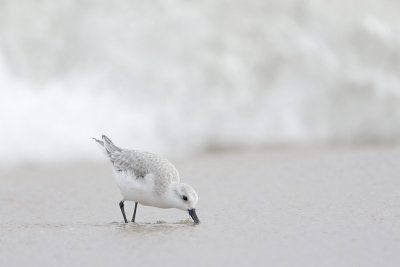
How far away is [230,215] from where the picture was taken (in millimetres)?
5543

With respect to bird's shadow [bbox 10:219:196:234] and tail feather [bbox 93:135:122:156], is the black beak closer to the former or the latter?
bird's shadow [bbox 10:219:196:234]

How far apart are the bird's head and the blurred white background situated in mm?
2532

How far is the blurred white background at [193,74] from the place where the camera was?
26.9 ft

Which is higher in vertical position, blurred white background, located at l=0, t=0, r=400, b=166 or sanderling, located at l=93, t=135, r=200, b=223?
blurred white background, located at l=0, t=0, r=400, b=166

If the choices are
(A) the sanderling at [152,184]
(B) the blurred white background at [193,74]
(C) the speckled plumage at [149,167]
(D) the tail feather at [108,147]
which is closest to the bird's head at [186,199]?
(A) the sanderling at [152,184]

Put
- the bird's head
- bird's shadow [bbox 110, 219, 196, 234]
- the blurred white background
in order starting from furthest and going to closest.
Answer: the blurred white background
the bird's head
bird's shadow [bbox 110, 219, 196, 234]

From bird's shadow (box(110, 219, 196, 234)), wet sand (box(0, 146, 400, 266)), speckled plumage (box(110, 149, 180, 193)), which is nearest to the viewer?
wet sand (box(0, 146, 400, 266))

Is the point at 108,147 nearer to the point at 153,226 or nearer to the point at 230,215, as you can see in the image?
the point at 153,226

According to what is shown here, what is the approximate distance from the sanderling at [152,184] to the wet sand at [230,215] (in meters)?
0.14

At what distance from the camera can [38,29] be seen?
8.98 m

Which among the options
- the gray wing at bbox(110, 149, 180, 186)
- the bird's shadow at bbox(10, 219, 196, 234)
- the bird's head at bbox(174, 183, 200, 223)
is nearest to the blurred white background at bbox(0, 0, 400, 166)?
the gray wing at bbox(110, 149, 180, 186)

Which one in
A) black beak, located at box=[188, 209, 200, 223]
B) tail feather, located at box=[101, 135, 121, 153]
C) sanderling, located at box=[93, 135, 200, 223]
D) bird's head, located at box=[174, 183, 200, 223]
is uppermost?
tail feather, located at box=[101, 135, 121, 153]

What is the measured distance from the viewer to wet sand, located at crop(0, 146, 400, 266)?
14.7ft

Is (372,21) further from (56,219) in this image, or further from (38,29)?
(56,219)
